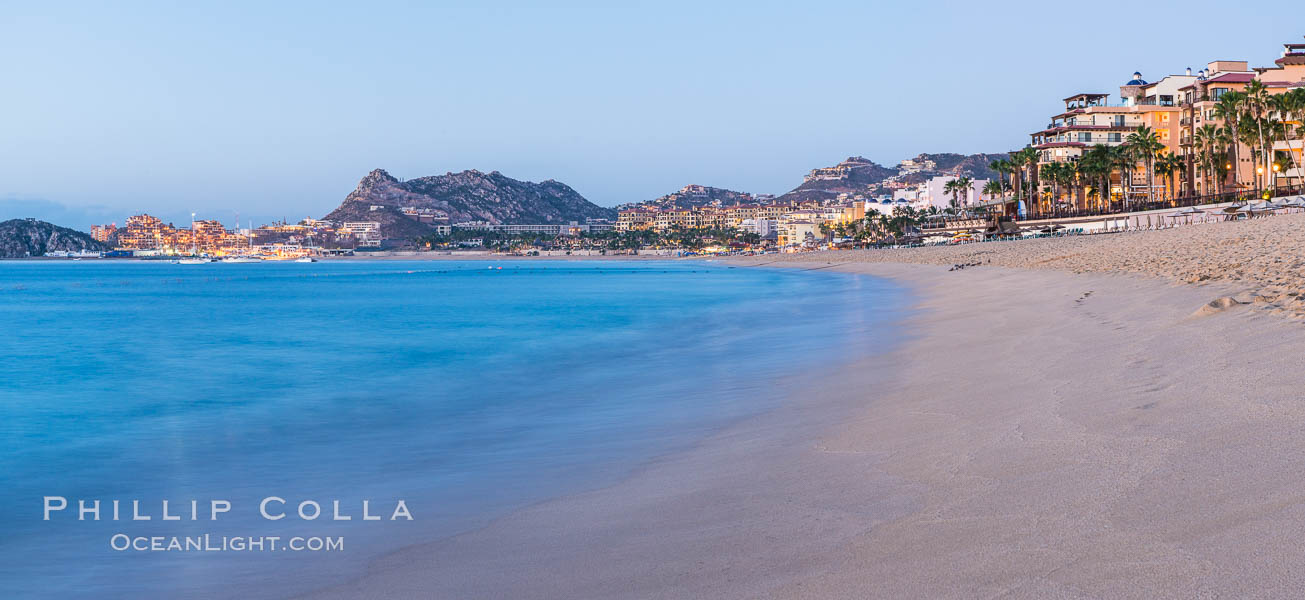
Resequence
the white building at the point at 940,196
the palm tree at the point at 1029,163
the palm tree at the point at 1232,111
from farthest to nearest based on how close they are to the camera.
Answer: the white building at the point at 940,196
the palm tree at the point at 1029,163
the palm tree at the point at 1232,111

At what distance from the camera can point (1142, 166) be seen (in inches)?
4222

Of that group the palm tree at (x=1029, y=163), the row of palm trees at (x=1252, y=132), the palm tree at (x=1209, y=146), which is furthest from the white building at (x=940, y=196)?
the row of palm trees at (x=1252, y=132)

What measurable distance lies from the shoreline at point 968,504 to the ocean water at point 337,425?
3.01 feet

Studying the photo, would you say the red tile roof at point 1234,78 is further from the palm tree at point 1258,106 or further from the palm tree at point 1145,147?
the palm tree at point 1258,106

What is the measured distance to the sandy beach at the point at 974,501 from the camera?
4145mm

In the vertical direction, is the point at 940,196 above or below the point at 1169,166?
above

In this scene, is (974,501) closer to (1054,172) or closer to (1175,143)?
(1054,172)

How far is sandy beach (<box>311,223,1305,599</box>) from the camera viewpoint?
13.6ft

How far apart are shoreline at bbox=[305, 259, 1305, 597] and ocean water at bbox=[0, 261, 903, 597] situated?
92cm

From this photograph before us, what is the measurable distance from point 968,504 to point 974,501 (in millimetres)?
57

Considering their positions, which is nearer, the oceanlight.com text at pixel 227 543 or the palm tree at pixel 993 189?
the oceanlight.com text at pixel 227 543

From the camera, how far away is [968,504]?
526 cm

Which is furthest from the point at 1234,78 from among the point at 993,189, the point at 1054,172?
the point at 993,189

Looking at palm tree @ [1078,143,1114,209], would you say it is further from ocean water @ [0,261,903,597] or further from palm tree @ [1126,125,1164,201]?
ocean water @ [0,261,903,597]
